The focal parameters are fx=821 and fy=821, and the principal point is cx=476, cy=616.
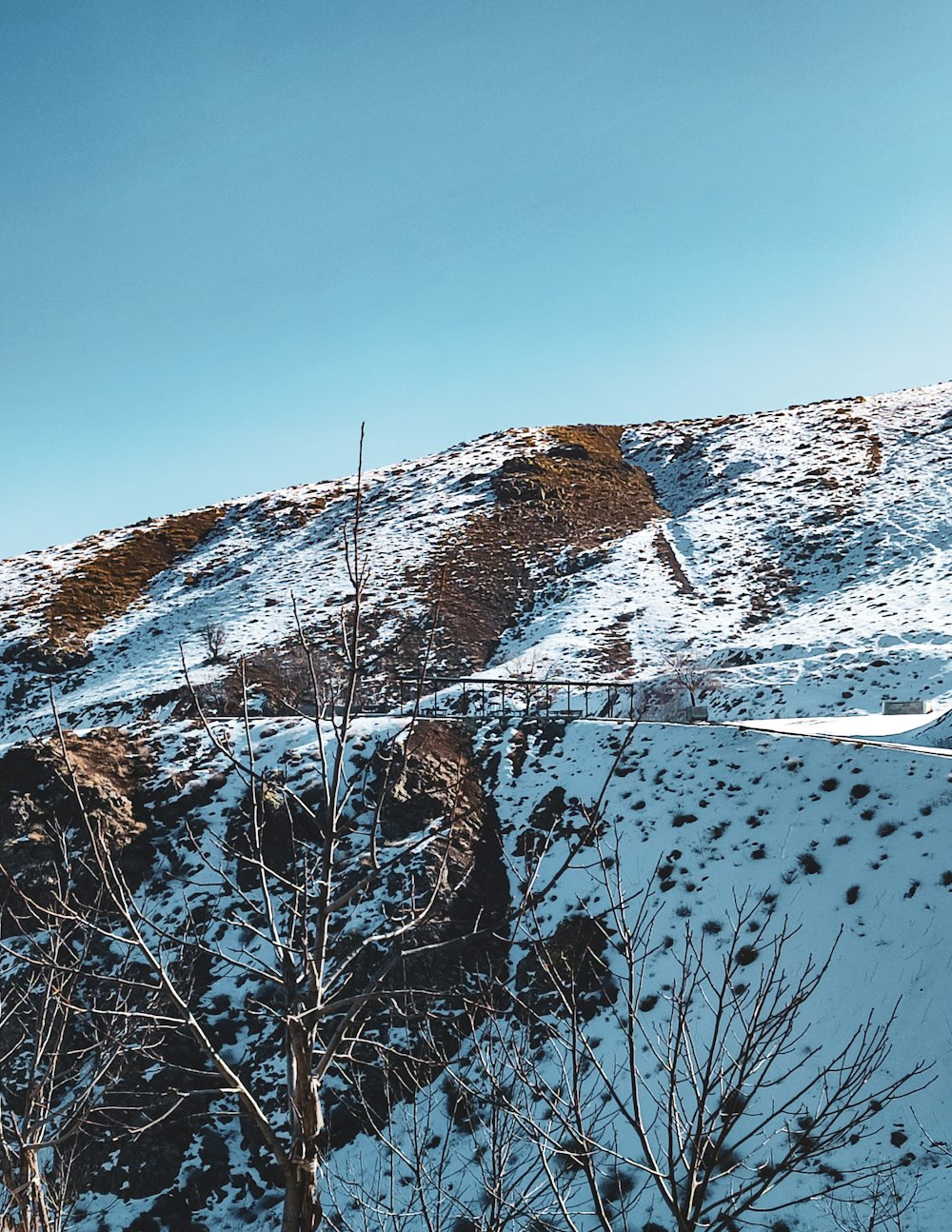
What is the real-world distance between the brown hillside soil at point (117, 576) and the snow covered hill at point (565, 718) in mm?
410

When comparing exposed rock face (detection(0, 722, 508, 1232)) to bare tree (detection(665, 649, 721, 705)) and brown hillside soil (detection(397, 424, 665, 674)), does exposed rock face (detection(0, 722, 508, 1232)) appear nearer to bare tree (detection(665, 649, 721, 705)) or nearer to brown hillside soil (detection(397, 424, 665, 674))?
bare tree (detection(665, 649, 721, 705))

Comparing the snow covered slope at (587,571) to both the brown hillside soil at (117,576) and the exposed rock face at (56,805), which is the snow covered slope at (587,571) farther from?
the exposed rock face at (56,805)

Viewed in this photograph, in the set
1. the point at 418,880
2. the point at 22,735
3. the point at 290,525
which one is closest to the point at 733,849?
the point at 418,880

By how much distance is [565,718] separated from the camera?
26750 millimetres

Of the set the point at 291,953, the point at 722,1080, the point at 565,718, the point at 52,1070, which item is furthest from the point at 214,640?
the point at 722,1080

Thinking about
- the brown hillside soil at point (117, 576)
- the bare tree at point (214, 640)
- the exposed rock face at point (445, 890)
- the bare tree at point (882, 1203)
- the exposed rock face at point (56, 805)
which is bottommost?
the bare tree at point (882, 1203)

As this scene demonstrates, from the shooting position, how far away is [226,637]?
4912cm

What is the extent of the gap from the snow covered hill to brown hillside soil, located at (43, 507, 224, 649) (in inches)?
16.1

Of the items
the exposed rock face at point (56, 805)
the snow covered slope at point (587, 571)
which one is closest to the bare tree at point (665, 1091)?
the exposed rock face at point (56, 805)

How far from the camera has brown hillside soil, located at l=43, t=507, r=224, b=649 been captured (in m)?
56.2

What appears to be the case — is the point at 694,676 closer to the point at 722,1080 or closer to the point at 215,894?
the point at 215,894

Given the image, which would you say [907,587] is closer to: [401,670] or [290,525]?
[401,670]

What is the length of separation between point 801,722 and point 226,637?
1323 inches

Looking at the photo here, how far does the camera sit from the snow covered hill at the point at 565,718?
13.8 m
